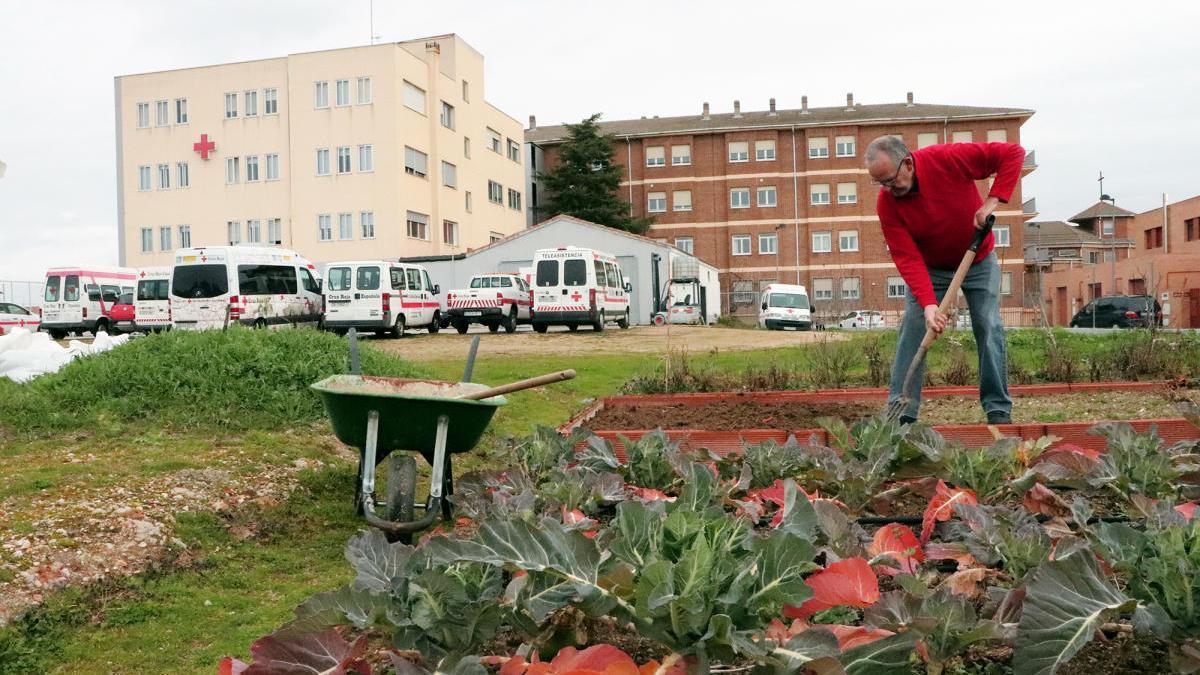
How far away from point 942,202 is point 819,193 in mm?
59316

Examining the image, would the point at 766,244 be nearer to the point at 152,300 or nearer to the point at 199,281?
the point at 152,300

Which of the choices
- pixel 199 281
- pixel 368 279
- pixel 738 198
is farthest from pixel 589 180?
pixel 199 281

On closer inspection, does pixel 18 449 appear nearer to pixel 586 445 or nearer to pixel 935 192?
pixel 586 445

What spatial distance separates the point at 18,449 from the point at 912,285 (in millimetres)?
5791

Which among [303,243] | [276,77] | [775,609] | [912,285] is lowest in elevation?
[775,609]

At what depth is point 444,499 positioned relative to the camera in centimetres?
476

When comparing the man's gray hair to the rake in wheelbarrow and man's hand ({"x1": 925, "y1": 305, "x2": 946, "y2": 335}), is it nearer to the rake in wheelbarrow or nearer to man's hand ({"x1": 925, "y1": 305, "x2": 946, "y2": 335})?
man's hand ({"x1": 925, "y1": 305, "x2": 946, "y2": 335})

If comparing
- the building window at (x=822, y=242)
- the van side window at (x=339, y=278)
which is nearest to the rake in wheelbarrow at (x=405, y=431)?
the van side window at (x=339, y=278)

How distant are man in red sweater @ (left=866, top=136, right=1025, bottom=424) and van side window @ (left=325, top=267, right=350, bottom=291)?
70.9ft

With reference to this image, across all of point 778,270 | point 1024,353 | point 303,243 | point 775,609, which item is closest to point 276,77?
point 303,243

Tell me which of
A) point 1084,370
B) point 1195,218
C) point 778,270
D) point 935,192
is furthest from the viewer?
point 778,270

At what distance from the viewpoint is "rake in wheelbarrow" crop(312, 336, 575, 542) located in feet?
14.8

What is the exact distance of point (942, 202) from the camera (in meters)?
5.94

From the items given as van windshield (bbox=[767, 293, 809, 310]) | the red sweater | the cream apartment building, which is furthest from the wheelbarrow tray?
the cream apartment building
